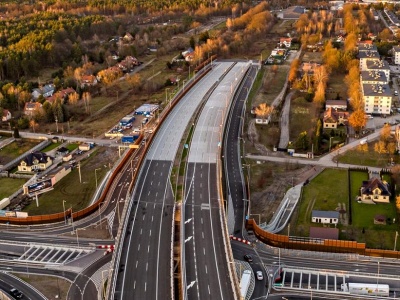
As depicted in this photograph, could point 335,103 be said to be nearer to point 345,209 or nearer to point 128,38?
point 345,209

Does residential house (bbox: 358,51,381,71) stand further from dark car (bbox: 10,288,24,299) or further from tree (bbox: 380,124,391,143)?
dark car (bbox: 10,288,24,299)

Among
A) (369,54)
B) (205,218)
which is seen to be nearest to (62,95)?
(205,218)

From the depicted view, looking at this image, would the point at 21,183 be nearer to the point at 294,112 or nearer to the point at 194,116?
the point at 194,116

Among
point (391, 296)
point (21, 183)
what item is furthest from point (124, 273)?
point (21, 183)

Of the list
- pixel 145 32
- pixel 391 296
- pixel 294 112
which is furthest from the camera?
pixel 145 32

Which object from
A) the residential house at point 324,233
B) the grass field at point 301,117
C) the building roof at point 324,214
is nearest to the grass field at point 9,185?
the building roof at point 324,214

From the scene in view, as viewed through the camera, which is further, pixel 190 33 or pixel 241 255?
pixel 190 33
